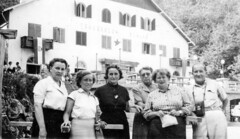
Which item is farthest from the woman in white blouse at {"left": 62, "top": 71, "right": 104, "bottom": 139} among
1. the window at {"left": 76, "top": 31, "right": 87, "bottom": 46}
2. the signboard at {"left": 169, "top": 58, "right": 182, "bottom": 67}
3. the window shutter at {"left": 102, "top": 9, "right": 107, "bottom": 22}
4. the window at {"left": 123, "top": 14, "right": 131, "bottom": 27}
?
the signboard at {"left": 169, "top": 58, "right": 182, "bottom": 67}

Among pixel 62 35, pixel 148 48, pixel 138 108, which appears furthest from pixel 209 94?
pixel 148 48

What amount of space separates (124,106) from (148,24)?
2407 cm

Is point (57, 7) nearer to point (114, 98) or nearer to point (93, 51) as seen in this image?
point (93, 51)

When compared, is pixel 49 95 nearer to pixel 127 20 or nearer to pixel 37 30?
pixel 37 30

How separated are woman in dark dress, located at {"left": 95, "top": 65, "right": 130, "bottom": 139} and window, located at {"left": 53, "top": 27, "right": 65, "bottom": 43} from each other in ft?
61.2

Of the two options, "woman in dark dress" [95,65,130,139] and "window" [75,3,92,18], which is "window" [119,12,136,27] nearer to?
"window" [75,3,92,18]

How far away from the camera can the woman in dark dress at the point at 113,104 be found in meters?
4.74

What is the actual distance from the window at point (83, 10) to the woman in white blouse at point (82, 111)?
20.5m

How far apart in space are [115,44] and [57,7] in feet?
15.4

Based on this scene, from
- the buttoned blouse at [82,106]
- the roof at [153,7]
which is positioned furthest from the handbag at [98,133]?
the roof at [153,7]

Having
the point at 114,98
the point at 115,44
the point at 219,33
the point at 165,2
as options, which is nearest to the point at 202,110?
the point at 114,98

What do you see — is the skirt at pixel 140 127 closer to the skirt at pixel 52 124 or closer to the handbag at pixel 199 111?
the handbag at pixel 199 111

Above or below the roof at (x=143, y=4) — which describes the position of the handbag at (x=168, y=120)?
below

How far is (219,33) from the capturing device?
89.5 feet
